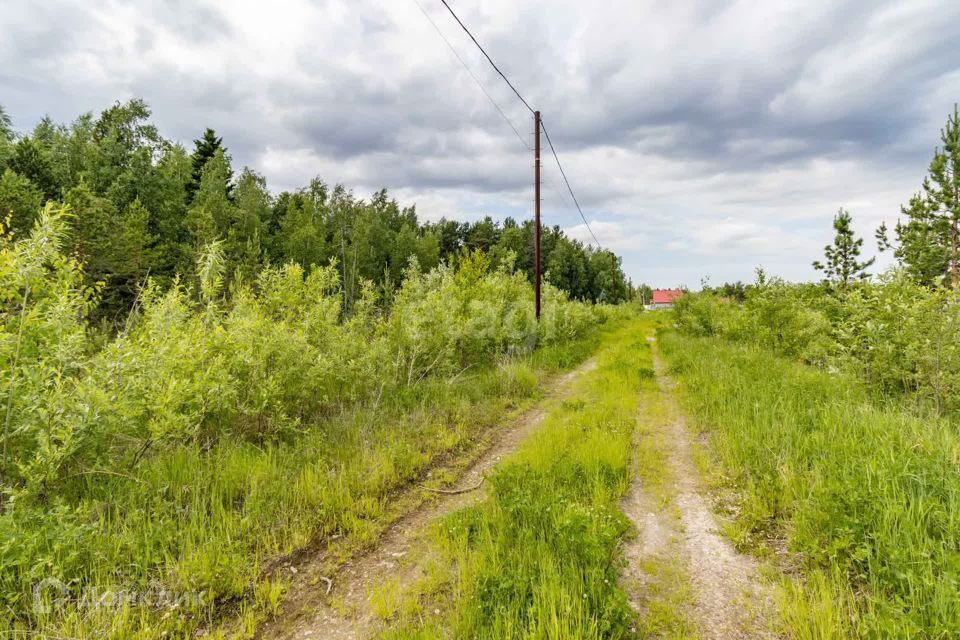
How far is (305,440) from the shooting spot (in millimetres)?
5094

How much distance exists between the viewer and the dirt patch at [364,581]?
8.46 feet

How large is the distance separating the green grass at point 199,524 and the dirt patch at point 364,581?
6.6 inches

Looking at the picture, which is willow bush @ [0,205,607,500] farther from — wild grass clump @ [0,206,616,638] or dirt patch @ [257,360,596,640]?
dirt patch @ [257,360,596,640]

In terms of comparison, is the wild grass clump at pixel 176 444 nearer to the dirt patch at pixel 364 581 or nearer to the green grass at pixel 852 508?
the dirt patch at pixel 364 581

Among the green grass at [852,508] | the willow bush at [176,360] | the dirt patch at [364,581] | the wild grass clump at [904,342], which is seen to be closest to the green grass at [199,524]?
the dirt patch at [364,581]

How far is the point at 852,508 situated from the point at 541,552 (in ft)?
7.77

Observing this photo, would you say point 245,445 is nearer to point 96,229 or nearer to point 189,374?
point 189,374

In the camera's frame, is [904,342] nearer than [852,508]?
No

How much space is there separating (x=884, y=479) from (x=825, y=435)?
1.38 metres

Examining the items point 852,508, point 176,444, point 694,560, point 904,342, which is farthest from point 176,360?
point 904,342

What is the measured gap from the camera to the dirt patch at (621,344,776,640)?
2504 millimetres

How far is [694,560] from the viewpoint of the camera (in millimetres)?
3115

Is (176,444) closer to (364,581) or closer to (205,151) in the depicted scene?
(364,581)

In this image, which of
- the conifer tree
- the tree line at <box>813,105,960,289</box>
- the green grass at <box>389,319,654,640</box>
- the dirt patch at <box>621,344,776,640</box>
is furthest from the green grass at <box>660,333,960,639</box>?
the conifer tree
